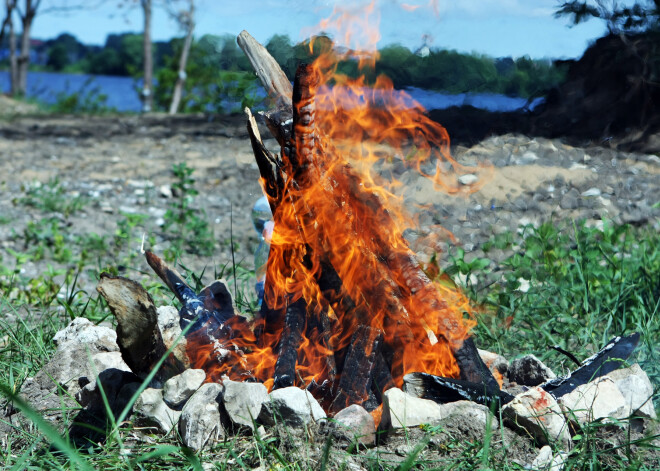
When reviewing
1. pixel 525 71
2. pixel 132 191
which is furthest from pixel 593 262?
pixel 132 191

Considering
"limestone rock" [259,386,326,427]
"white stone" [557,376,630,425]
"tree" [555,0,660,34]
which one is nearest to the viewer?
"limestone rock" [259,386,326,427]

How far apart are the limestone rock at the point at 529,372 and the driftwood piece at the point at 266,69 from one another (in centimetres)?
123

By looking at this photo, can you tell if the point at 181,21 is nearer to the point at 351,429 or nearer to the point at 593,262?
the point at 593,262

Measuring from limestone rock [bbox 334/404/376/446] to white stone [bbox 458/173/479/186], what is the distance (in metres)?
3.76

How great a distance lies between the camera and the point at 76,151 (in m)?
8.17

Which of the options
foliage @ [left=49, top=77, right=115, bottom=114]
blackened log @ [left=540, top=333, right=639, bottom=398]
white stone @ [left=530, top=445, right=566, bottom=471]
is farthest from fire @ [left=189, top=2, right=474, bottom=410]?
foliage @ [left=49, top=77, right=115, bottom=114]

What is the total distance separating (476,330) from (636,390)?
0.86 m

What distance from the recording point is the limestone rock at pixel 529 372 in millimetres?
2145

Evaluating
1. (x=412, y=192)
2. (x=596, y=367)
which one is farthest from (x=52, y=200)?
(x=596, y=367)

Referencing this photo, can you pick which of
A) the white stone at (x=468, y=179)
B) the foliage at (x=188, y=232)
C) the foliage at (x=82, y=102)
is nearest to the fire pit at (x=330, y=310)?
the foliage at (x=188, y=232)

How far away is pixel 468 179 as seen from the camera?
5.32 m

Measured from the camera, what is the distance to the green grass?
1.57 m

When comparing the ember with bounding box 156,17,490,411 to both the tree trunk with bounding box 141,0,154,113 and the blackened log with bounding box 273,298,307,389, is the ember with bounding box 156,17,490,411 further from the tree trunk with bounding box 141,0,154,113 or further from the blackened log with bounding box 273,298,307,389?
the tree trunk with bounding box 141,0,154,113

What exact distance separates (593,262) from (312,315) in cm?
175
